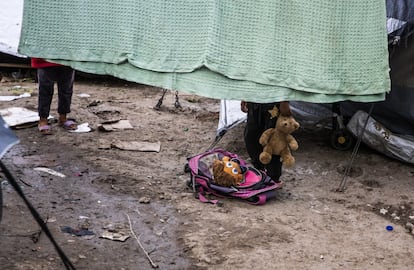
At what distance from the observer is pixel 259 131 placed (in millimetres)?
4508

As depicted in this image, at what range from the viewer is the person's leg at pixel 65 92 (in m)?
5.43

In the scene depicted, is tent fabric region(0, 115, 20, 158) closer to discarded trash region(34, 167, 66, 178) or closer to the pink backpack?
the pink backpack

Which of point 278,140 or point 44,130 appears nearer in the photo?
point 278,140

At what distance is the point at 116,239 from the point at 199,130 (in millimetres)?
2736

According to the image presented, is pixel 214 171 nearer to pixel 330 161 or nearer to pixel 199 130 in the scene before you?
pixel 330 161

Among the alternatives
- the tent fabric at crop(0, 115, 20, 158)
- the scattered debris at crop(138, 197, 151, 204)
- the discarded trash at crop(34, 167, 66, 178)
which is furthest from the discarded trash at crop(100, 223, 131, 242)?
the tent fabric at crop(0, 115, 20, 158)

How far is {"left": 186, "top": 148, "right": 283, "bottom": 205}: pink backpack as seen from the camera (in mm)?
4234

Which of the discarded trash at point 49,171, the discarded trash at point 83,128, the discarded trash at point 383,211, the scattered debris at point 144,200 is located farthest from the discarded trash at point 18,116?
the discarded trash at point 383,211

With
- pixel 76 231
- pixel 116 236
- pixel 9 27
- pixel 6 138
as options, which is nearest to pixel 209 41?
pixel 6 138

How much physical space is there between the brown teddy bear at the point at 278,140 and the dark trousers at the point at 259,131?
0.11 metres

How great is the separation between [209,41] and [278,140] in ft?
4.81

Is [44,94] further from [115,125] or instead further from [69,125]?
[115,125]

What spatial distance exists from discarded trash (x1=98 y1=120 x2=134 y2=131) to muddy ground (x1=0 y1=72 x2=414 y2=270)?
4.0 inches

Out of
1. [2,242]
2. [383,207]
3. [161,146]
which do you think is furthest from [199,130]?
[2,242]
